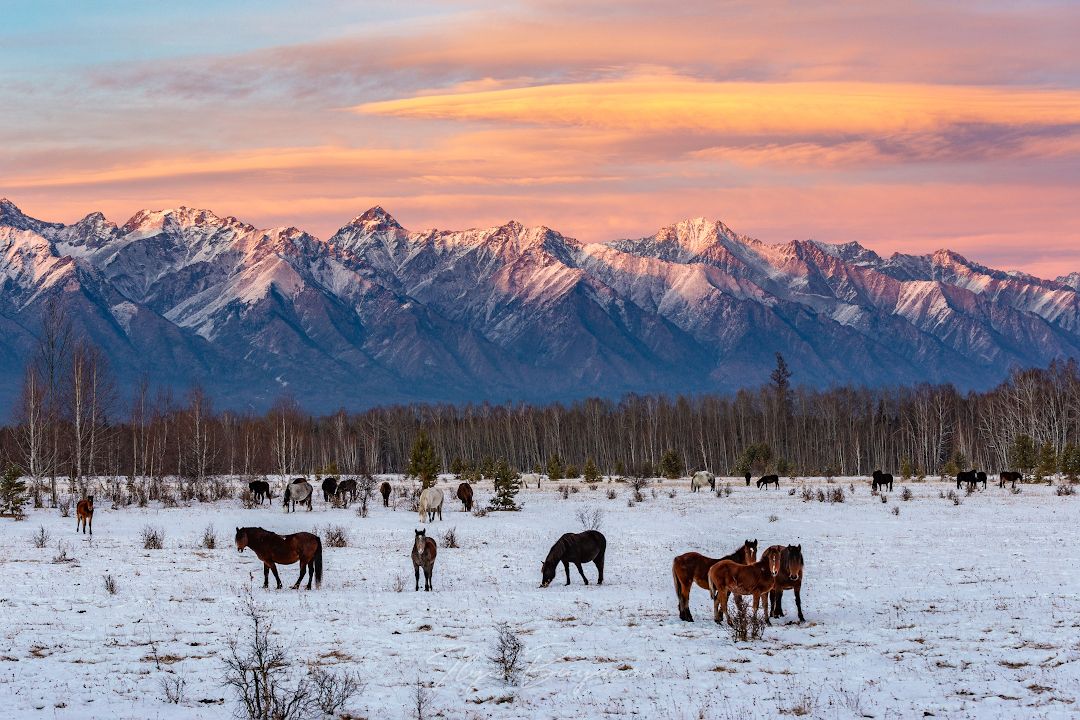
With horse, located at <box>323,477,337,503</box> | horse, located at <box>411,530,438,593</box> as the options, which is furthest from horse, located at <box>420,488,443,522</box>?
horse, located at <box>411,530,438,593</box>

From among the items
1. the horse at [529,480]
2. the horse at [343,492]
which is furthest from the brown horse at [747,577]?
the horse at [529,480]

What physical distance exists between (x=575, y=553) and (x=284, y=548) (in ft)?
24.0

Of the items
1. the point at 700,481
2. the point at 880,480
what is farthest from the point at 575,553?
the point at 700,481

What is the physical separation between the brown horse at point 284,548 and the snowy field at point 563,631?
0.81 metres

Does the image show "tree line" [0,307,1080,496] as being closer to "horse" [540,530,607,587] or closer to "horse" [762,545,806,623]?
"horse" [540,530,607,587]

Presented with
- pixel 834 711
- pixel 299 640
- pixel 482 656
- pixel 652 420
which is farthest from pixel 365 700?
pixel 652 420

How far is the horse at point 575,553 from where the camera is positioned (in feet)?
87.5

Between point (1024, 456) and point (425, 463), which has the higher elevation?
point (425, 463)

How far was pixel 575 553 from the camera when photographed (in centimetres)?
2688

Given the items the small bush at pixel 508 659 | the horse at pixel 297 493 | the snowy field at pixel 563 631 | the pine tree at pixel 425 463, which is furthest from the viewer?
the pine tree at pixel 425 463

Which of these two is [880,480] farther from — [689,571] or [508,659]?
[508,659]

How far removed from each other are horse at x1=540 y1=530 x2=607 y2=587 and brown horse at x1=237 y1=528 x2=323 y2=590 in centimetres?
570

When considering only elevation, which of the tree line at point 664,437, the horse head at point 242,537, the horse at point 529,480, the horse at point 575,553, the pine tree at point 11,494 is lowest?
the horse at point 575,553

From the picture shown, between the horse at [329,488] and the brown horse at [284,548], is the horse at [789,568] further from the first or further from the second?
the horse at [329,488]
